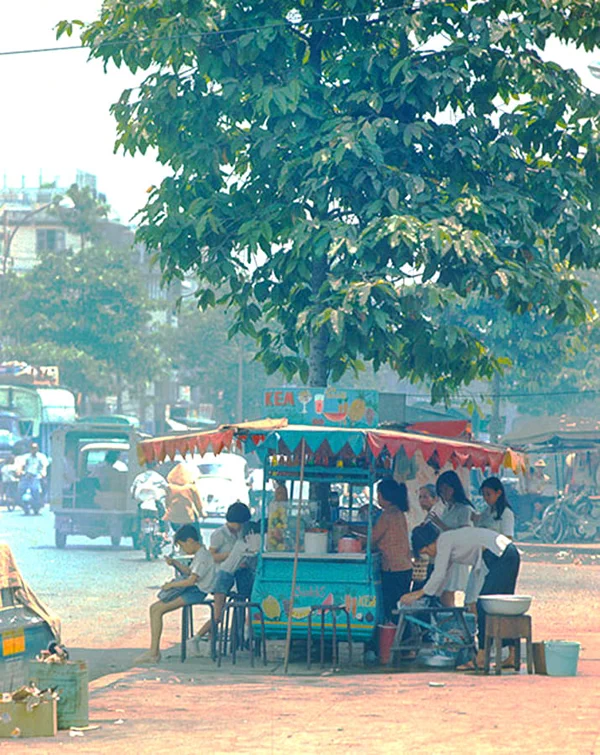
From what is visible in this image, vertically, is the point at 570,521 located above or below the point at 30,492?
below

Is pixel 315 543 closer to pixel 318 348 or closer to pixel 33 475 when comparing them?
pixel 318 348

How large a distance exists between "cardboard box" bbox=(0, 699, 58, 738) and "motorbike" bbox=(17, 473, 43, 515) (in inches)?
1135

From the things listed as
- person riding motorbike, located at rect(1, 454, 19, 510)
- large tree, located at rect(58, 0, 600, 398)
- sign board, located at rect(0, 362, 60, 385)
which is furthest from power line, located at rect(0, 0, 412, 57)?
sign board, located at rect(0, 362, 60, 385)

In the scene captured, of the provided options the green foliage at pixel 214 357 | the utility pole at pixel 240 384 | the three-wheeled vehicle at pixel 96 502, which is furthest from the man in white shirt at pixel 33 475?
the green foliage at pixel 214 357

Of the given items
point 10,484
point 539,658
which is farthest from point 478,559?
point 10,484

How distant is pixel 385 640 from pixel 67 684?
464 centimetres

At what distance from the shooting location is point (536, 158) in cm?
1598

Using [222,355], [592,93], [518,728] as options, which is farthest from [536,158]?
[222,355]

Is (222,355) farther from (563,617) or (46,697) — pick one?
(46,697)

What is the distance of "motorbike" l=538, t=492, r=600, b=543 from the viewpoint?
1299 inches

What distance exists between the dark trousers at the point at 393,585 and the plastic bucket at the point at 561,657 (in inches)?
72.8

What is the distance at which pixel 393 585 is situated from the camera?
14.1 metres

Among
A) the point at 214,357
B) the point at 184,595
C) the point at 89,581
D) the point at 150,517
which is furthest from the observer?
the point at 214,357

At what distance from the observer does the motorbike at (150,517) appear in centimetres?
2597
